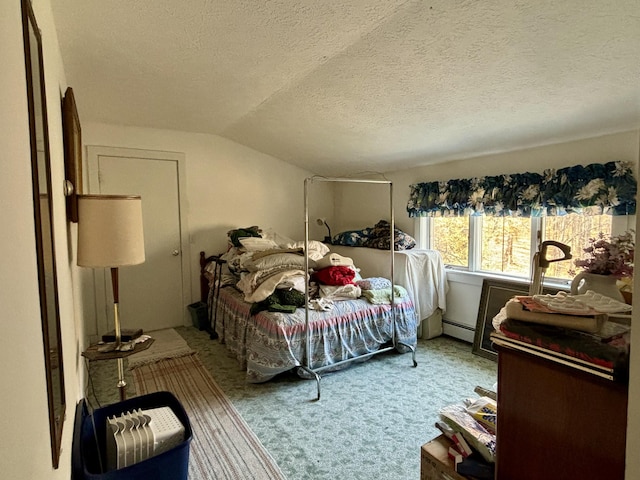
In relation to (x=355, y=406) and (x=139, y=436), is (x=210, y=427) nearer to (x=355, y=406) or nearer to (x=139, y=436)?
(x=355, y=406)

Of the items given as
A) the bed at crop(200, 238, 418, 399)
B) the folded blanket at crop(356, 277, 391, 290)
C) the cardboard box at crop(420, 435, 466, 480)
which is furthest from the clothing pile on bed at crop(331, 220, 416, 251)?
the cardboard box at crop(420, 435, 466, 480)

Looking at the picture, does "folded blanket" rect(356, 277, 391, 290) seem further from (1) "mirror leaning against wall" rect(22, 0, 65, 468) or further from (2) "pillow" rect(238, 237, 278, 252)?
(1) "mirror leaning against wall" rect(22, 0, 65, 468)

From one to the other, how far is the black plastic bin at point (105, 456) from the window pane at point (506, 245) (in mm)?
3060

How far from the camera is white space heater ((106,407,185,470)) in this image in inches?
46.9

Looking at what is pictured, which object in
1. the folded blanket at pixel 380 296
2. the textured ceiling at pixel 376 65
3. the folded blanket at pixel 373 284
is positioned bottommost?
the folded blanket at pixel 380 296

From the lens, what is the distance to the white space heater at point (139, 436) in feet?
3.91

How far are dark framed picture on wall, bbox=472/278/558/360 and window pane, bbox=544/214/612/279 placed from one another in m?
0.36

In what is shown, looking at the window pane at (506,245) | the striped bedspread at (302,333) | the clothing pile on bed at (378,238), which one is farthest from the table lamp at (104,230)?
the window pane at (506,245)

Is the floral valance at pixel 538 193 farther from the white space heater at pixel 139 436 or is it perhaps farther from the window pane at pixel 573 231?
the white space heater at pixel 139 436

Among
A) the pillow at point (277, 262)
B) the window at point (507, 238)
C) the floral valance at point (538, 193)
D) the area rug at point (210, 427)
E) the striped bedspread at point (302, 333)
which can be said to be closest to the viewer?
the area rug at point (210, 427)

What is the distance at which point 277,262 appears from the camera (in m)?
3.15

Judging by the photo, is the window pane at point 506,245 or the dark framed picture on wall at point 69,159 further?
the window pane at point 506,245

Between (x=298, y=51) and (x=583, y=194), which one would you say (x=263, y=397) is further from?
(x=583, y=194)

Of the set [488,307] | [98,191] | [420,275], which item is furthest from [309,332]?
[98,191]
